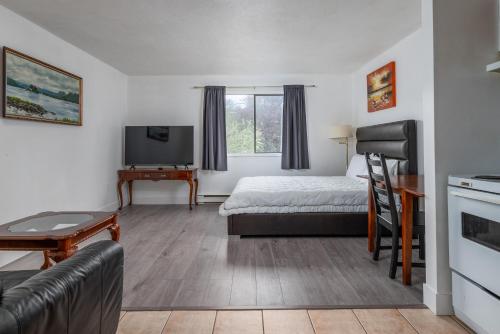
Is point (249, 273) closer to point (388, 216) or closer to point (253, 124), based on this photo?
point (388, 216)

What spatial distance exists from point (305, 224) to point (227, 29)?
95.2 inches

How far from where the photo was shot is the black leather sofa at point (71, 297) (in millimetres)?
741

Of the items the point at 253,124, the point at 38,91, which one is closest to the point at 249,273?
the point at 38,91

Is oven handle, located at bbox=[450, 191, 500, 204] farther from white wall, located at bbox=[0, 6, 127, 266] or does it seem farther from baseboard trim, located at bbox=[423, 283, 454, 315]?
white wall, located at bbox=[0, 6, 127, 266]

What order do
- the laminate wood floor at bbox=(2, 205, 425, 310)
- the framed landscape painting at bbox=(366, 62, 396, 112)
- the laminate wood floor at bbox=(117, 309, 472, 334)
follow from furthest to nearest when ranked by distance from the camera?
the framed landscape painting at bbox=(366, 62, 396, 112) → the laminate wood floor at bbox=(2, 205, 425, 310) → the laminate wood floor at bbox=(117, 309, 472, 334)

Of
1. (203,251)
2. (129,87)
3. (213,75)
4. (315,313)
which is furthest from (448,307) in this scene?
(129,87)

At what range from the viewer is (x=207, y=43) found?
387 centimetres

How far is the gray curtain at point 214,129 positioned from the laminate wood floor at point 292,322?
3790mm

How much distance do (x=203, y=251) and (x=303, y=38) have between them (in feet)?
9.23

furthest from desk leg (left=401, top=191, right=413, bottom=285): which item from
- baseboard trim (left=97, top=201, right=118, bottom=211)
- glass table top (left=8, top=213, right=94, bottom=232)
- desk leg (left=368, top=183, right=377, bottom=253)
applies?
baseboard trim (left=97, top=201, right=118, bottom=211)

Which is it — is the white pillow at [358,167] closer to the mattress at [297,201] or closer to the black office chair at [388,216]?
the mattress at [297,201]

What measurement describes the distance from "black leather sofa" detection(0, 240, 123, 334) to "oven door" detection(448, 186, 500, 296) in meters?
1.78

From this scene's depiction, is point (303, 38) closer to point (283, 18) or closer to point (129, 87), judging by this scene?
point (283, 18)

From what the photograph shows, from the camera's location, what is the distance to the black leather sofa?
74cm
